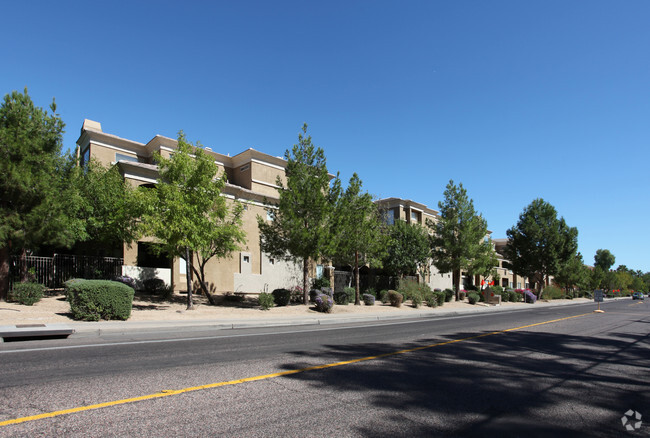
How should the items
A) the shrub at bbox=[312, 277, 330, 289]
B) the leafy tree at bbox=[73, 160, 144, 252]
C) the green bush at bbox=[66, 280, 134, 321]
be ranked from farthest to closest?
the shrub at bbox=[312, 277, 330, 289] → the leafy tree at bbox=[73, 160, 144, 252] → the green bush at bbox=[66, 280, 134, 321]

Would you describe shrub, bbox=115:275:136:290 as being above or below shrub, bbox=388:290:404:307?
above

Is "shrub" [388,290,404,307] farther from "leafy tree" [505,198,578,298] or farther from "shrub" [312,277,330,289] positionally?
"leafy tree" [505,198,578,298]

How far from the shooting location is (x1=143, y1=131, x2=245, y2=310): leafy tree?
54.4ft

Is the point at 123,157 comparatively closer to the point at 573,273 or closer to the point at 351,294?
the point at 351,294

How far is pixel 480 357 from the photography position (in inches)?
326

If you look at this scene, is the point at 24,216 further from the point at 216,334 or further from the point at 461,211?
the point at 461,211

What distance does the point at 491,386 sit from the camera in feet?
19.3

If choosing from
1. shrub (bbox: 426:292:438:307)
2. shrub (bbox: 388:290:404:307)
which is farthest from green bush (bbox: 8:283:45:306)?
shrub (bbox: 426:292:438:307)

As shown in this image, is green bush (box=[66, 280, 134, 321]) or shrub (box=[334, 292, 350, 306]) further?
shrub (box=[334, 292, 350, 306])

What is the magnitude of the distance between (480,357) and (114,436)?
7.07 m

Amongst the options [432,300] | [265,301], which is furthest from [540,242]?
[265,301]

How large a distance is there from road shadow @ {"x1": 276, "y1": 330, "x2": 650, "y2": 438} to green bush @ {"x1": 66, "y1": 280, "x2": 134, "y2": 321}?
26.2ft

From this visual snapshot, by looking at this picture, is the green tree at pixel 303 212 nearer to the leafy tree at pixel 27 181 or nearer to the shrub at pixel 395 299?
the shrub at pixel 395 299

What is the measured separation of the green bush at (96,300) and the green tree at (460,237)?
27.4 m
